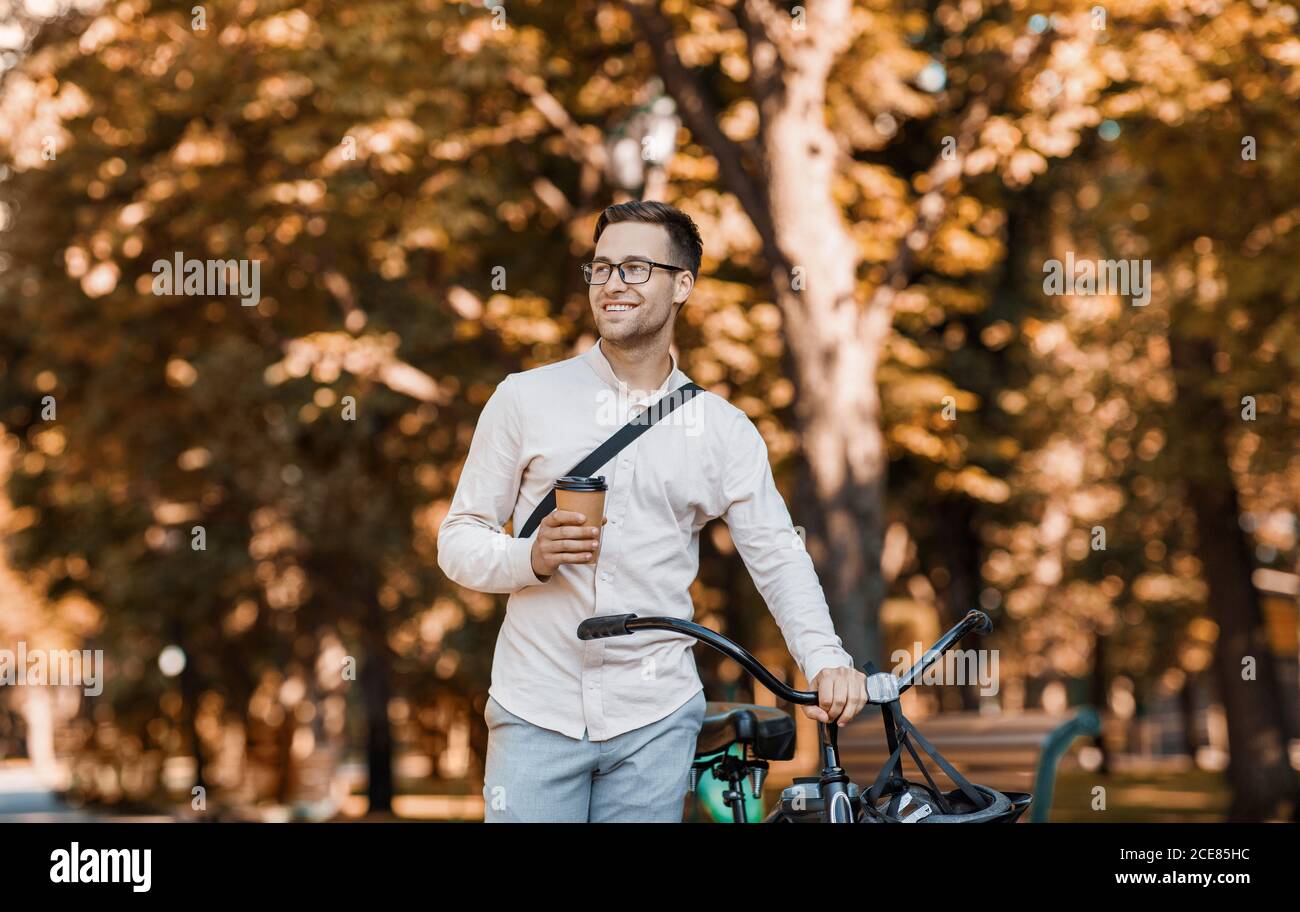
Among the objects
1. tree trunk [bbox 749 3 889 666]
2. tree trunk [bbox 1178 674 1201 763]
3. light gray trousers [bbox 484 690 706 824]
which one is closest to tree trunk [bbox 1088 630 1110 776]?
tree trunk [bbox 1178 674 1201 763]

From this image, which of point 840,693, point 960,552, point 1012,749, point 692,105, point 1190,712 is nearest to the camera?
point 840,693

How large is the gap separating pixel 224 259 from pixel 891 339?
6.75 meters

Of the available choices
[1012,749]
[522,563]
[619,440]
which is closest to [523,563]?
[522,563]

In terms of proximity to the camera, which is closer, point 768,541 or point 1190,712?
point 768,541

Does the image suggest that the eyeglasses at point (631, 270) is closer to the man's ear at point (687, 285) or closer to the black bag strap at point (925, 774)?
the man's ear at point (687, 285)

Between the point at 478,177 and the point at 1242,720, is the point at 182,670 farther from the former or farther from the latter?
the point at 1242,720

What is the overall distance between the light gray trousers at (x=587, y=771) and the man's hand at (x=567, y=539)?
17.6 inches

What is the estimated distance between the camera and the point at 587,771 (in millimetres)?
3574

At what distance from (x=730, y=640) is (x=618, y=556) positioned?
376 millimetres

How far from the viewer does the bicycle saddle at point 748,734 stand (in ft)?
12.7

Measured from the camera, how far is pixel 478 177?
638 inches

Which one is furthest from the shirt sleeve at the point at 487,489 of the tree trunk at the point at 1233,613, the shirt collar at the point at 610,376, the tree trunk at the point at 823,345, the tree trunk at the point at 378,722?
the tree trunk at the point at 378,722

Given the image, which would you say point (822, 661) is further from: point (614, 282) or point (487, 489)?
point (614, 282)
